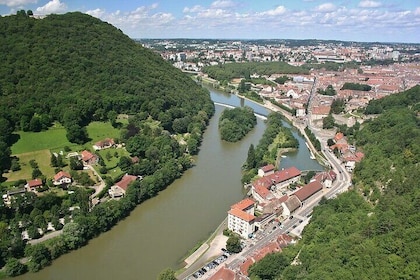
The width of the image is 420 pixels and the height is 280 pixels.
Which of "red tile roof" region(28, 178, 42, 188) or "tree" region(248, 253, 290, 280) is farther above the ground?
"red tile roof" region(28, 178, 42, 188)

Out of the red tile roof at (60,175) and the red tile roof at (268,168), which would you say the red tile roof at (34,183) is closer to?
the red tile roof at (60,175)

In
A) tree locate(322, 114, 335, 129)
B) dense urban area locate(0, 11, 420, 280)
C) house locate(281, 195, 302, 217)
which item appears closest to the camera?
dense urban area locate(0, 11, 420, 280)

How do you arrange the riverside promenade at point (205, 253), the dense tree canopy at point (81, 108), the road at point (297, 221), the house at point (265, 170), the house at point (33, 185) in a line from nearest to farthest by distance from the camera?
the riverside promenade at point (205, 253) < the road at point (297, 221) < the dense tree canopy at point (81, 108) < the house at point (33, 185) < the house at point (265, 170)

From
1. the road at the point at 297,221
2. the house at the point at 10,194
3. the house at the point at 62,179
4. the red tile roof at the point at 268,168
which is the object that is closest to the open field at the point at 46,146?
the house at the point at 62,179

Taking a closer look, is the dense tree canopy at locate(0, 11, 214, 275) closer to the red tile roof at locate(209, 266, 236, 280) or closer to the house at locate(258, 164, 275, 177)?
the house at locate(258, 164, 275, 177)

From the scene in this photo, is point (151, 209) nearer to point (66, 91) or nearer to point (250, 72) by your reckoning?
point (66, 91)

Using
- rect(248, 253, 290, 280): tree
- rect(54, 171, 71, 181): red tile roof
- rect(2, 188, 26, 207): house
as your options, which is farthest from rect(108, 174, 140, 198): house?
rect(248, 253, 290, 280): tree

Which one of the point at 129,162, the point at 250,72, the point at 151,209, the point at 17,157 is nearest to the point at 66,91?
the point at 17,157
